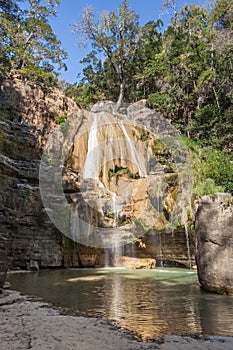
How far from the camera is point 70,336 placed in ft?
11.5

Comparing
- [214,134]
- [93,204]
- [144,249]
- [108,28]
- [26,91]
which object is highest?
[108,28]

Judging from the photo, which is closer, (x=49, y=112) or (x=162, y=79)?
(x=49, y=112)

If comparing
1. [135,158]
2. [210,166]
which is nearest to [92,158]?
[135,158]

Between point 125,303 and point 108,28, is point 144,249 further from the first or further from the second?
point 108,28

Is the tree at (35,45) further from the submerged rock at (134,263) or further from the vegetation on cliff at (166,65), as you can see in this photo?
the submerged rock at (134,263)

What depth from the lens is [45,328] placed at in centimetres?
378

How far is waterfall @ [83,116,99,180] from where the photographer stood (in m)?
17.3

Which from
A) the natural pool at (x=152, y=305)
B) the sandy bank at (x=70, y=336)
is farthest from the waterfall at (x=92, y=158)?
the sandy bank at (x=70, y=336)

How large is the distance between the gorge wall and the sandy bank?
26.7 ft

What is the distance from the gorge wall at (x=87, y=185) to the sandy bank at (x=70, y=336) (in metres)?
8.14

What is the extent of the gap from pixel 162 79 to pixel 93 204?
14.4 meters

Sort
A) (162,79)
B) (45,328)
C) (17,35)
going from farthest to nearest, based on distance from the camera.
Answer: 1. (162,79)
2. (17,35)
3. (45,328)

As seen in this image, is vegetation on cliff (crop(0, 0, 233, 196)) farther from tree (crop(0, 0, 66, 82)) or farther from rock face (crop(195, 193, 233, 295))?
rock face (crop(195, 193, 233, 295))

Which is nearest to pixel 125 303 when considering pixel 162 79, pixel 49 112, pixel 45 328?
pixel 45 328
